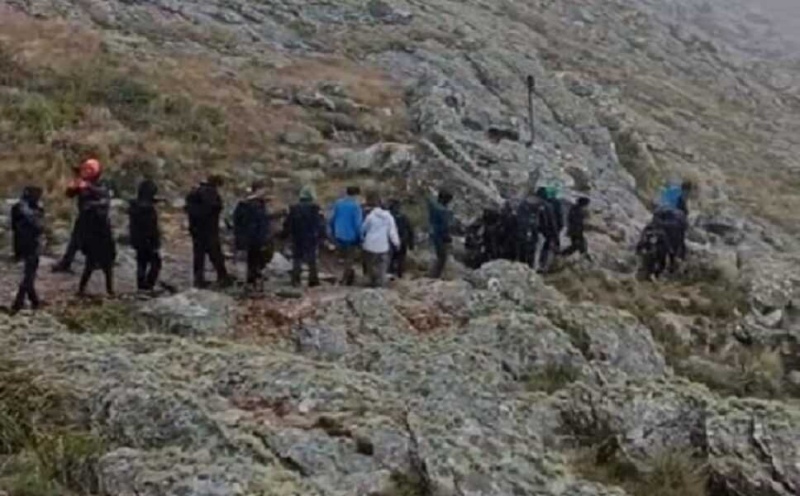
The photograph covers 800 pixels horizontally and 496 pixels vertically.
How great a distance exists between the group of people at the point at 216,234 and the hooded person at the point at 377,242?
0.01 metres

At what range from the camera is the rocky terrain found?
11.3 metres

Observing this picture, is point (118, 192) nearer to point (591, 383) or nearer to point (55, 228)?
point (55, 228)

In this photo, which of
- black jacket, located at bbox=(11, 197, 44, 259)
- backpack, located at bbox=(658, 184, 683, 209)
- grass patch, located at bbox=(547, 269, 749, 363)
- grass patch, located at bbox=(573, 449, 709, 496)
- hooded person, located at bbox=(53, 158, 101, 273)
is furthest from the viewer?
backpack, located at bbox=(658, 184, 683, 209)

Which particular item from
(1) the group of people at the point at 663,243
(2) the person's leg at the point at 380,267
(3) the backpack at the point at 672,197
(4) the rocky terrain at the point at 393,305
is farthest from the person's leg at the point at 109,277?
(3) the backpack at the point at 672,197

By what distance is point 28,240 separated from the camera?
52.6 ft

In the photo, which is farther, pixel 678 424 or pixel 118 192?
pixel 118 192

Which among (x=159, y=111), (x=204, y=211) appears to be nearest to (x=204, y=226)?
(x=204, y=211)

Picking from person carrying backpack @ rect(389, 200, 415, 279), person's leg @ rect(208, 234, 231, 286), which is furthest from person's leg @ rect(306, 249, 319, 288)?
person carrying backpack @ rect(389, 200, 415, 279)

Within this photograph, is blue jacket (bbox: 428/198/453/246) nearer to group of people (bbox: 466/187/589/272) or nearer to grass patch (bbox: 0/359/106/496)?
group of people (bbox: 466/187/589/272)

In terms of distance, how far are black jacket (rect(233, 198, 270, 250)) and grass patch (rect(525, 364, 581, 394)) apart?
478 cm

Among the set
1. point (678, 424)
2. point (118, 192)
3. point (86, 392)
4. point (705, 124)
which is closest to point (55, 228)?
point (118, 192)

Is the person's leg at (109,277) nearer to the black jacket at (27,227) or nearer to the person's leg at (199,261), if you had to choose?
the black jacket at (27,227)

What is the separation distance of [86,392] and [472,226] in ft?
36.4

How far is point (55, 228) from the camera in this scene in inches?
785
